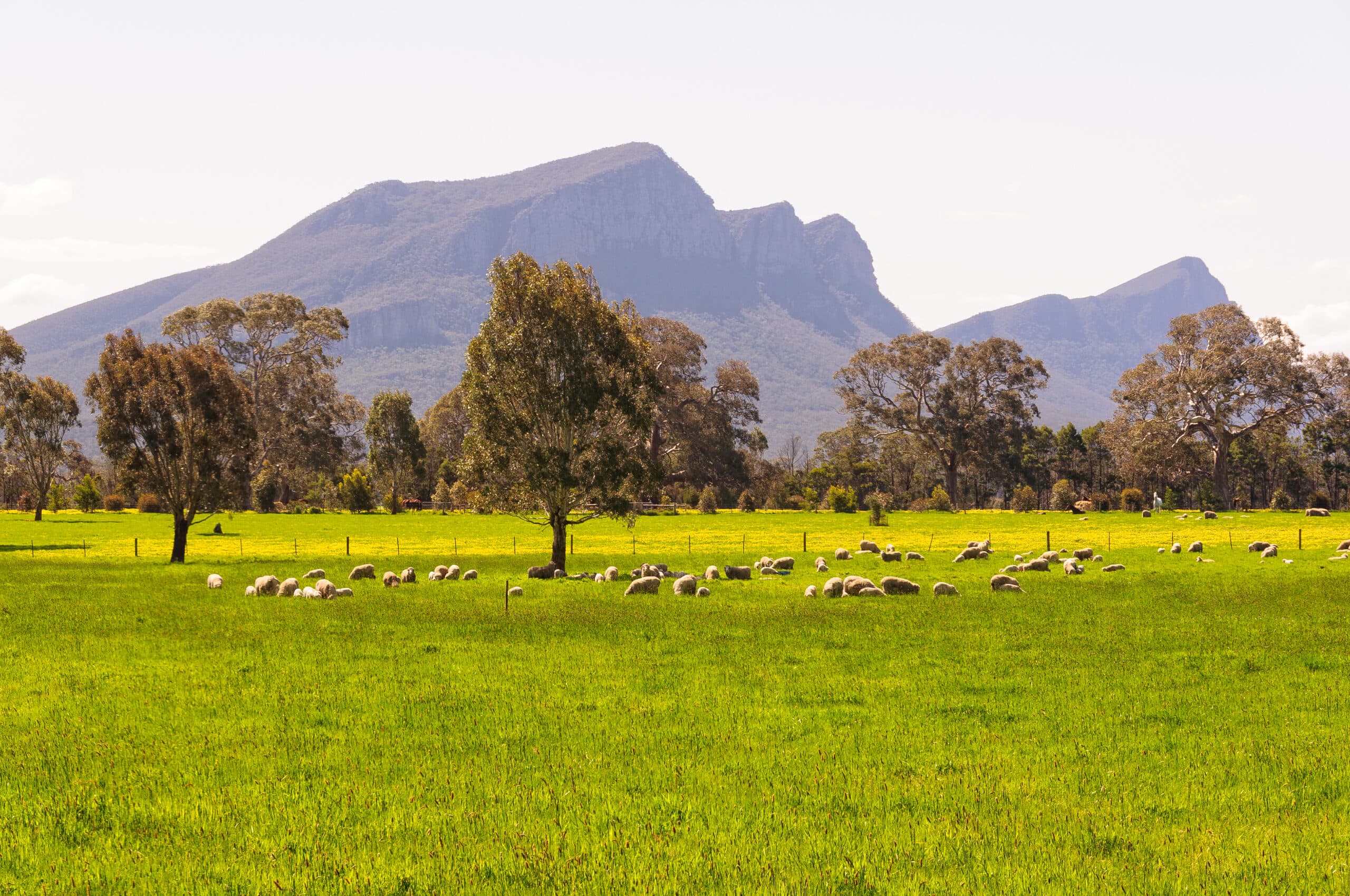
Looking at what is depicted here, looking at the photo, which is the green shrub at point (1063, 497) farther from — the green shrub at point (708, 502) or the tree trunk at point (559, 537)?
the tree trunk at point (559, 537)

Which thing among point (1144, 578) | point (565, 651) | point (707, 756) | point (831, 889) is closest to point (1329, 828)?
point (831, 889)

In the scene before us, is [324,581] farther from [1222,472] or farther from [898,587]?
[1222,472]

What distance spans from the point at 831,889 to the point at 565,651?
12294 mm

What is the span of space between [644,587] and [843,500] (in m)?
75.1

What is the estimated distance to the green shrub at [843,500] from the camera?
104 metres

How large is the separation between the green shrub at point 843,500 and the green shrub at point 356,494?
53.4 meters

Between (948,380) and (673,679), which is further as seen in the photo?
(948,380)

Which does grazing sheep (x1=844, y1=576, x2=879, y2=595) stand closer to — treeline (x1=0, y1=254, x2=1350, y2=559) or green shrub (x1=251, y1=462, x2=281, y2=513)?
treeline (x1=0, y1=254, x2=1350, y2=559)

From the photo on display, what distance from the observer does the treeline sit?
40875 mm

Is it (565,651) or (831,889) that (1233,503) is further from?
(831,889)

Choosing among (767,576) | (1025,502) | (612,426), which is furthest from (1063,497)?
(767,576)

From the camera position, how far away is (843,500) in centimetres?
10375

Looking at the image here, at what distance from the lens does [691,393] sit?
125938 mm

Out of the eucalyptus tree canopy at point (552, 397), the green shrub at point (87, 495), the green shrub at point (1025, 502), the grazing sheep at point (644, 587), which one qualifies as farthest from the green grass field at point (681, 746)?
the green shrub at point (87, 495)
